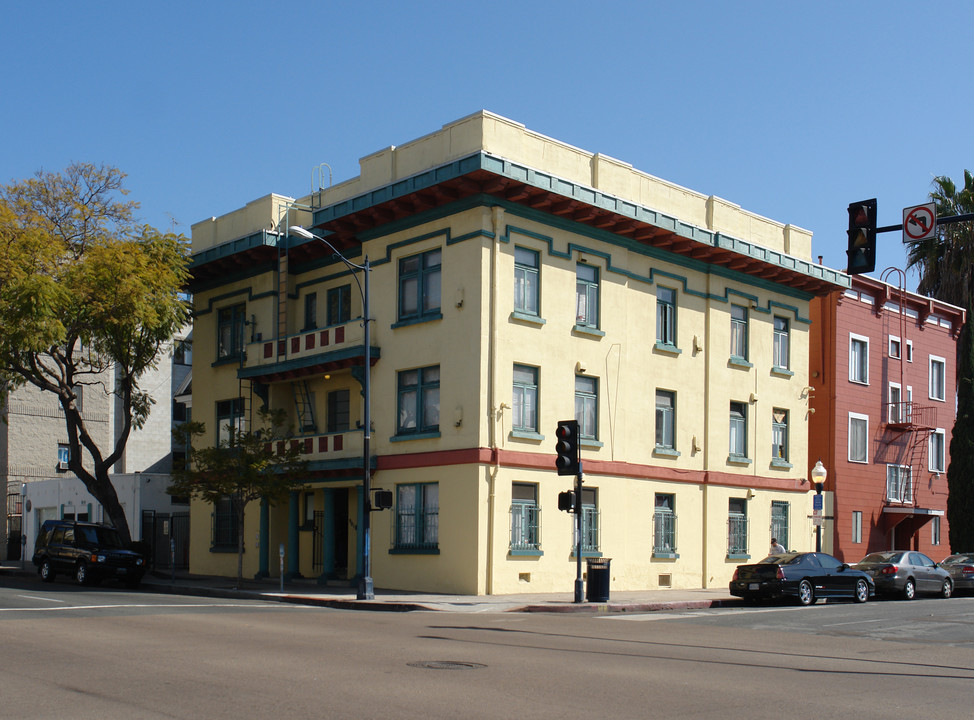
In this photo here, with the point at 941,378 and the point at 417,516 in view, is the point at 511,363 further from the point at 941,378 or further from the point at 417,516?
the point at 941,378

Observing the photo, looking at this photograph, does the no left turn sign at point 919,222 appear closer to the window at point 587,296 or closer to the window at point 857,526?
the window at point 587,296

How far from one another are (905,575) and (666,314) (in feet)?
33.4

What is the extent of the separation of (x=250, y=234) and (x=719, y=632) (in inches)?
842

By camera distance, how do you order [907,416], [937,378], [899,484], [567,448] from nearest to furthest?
[567,448] → [907,416] → [899,484] → [937,378]

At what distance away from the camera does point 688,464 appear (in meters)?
32.8

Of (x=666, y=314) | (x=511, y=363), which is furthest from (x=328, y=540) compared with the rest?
(x=666, y=314)

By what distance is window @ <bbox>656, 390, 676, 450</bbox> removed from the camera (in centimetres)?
3225

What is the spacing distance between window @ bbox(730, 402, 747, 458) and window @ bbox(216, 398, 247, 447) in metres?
16.1

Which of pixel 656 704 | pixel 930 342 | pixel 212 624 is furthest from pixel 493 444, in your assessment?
pixel 930 342

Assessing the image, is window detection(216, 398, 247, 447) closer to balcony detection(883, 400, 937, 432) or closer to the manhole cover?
the manhole cover

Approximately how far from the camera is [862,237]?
15.1m

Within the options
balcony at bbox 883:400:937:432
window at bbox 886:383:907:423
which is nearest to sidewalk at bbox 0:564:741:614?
balcony at bbox 883:400:937:432

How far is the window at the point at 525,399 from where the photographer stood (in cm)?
2814

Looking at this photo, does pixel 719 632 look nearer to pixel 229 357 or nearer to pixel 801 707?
pixel 801 707
